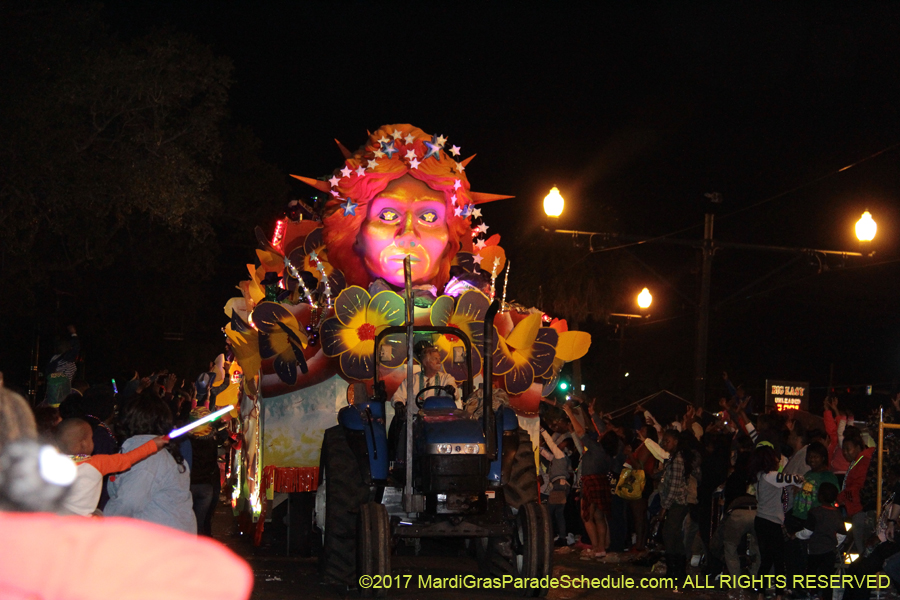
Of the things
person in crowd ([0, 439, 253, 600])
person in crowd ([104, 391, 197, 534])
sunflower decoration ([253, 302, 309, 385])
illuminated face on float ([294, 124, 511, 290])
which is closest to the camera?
person in crowd ([0, 439, 253, 600])

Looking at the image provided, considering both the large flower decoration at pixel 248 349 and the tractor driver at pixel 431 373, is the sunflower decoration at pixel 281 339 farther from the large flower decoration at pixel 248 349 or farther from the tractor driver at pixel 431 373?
the tractor driver at pixel 431 373

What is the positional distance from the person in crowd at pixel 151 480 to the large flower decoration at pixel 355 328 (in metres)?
4.45

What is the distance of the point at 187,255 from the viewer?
25.8 meters

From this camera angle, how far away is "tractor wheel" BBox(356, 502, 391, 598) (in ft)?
25.1

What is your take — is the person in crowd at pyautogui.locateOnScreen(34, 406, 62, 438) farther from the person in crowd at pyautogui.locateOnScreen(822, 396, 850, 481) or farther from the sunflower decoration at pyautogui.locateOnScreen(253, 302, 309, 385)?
the person in crowd at pyautogui.locateOnScreen(822, 396, 850, 481)

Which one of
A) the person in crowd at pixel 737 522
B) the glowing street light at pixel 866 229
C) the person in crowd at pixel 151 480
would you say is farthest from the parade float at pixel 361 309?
the glowing street light at pixel 866 229

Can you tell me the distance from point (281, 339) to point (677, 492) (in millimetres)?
4414

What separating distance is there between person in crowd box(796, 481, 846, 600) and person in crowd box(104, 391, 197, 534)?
5.40m

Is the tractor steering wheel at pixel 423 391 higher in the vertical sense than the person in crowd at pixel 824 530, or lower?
higher

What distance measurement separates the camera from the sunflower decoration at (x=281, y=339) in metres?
10.5

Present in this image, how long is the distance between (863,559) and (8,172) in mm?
12030

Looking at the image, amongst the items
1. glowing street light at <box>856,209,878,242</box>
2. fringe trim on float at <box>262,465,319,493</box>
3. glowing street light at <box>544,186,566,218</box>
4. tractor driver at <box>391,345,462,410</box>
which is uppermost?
glowing street light at <box>544,186,566,218</box>

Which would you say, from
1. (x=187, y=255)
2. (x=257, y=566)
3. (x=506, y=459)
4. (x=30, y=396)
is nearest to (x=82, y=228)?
(x=30, y=396)

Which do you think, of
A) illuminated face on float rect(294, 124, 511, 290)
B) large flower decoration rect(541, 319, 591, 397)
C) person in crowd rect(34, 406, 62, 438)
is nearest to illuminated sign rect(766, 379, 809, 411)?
large flower decoration rect(541, 319, 591, 397)
